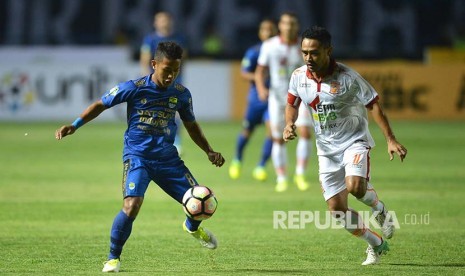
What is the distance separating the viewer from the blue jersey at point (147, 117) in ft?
27.1

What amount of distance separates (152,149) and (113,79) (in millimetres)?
19303

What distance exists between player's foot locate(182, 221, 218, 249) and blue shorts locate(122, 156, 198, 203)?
1.58ft

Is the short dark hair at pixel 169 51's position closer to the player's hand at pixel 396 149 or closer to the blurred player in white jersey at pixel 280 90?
the player's hand at pixel 396 149

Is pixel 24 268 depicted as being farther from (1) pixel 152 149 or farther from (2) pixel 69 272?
(1) pixel 152 149

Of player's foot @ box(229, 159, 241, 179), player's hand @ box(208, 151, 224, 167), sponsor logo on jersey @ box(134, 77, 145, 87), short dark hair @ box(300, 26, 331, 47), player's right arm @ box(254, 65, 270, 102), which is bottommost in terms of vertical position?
player's foot @ box(229, 159, 241, 179)

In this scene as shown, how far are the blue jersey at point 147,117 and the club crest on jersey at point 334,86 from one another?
4.19ft

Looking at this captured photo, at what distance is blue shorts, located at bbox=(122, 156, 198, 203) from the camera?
8086mm

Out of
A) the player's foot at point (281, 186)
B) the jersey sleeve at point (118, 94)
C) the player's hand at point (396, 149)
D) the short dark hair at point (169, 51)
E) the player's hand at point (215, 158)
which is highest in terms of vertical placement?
the short dark hair at point (169, 51)

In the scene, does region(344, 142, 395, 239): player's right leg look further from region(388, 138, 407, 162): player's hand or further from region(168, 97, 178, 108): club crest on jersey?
region(168, 97, 178, 108): club crest on jersey

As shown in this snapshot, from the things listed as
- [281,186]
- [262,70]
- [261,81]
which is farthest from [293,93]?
[262,70]

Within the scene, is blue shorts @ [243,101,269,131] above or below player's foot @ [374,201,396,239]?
below

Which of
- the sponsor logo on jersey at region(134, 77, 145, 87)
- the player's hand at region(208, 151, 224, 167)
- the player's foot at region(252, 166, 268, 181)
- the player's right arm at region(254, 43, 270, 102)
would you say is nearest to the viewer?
the sponsor logo on jersey at region(134, 77, 145, 87)

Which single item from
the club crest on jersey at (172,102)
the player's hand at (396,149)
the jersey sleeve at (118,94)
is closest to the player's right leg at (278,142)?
the club crest on jersey at (172,102)

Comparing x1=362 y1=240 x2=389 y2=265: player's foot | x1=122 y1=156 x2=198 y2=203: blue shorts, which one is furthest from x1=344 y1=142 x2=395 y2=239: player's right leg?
x1=122 y1=156 x2=198 y2=203: blue shorts
